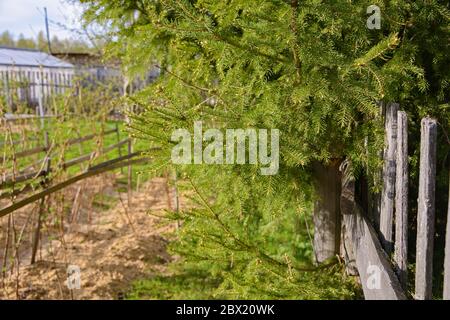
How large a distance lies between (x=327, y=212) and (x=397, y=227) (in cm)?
127

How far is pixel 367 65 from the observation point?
6.19 ft

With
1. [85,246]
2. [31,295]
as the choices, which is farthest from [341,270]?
[85,246]

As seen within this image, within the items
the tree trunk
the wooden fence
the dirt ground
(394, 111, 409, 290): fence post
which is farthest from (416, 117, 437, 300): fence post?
the dirt ground

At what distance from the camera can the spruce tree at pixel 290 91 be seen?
6.80 feet

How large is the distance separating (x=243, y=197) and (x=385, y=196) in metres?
0.74

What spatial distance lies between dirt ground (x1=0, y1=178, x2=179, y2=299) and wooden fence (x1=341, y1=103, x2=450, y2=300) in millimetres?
1774

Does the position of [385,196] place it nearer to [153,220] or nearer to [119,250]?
[119,250]

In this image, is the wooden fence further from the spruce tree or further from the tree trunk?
the tree trunk

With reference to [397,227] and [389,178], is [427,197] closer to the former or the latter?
[397,227]

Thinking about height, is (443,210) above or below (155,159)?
below

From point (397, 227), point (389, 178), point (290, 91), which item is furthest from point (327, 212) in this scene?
point (290, 91)

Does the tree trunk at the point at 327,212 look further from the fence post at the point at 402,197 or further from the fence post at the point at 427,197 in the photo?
the fence post at the point at 427,197

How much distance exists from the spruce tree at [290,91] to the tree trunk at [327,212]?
22 cm

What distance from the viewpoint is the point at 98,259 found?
4879 mm
